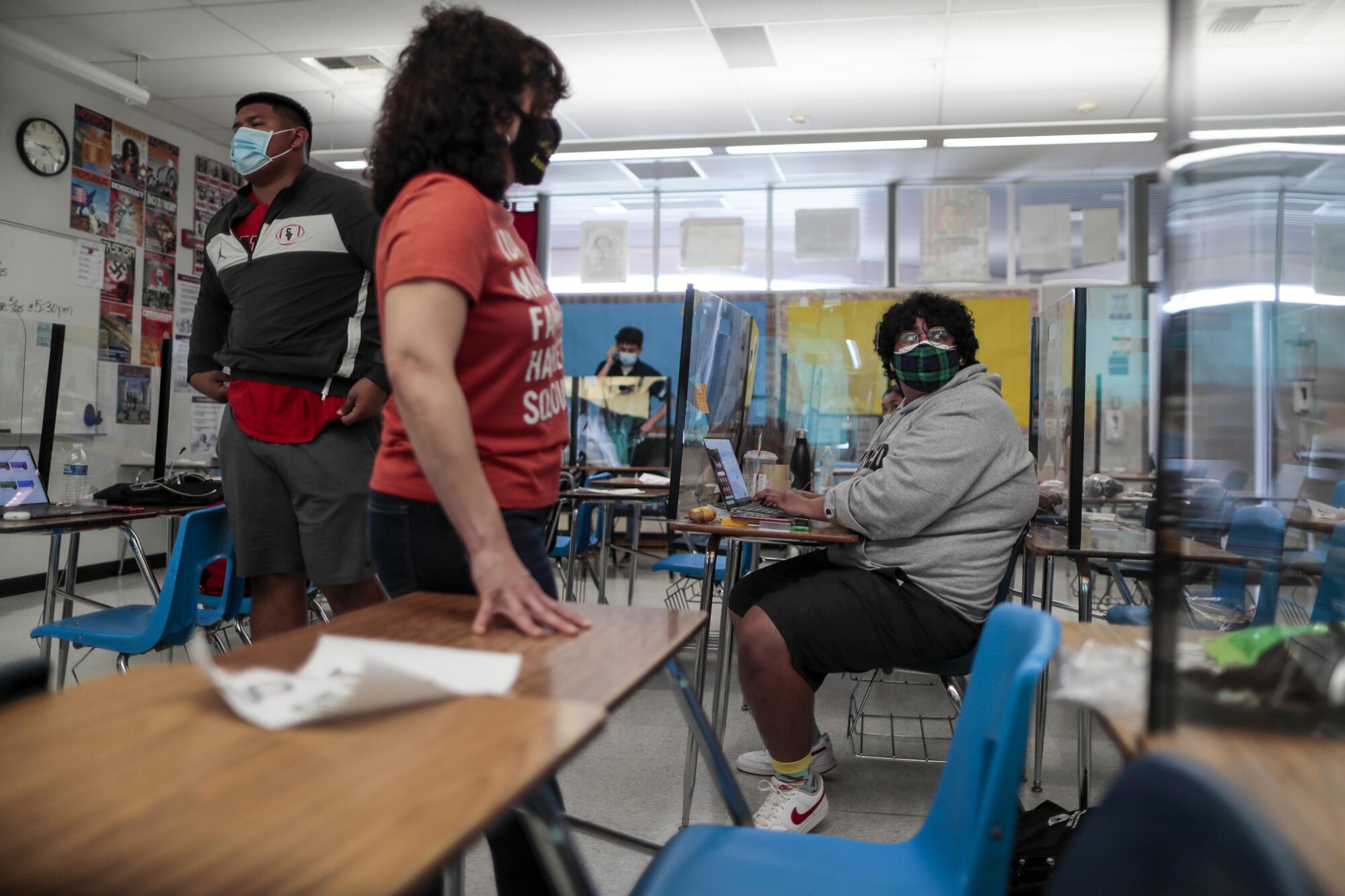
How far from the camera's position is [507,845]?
1274 millimetres

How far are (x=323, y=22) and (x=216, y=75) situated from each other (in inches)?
46.3

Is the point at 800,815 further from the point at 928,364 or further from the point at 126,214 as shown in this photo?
the point at 126,214

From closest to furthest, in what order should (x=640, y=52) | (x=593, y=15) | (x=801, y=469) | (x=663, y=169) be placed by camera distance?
(x=801, y=469), (x=593, y=15), (x=640, y=52), (x=663, y=169)

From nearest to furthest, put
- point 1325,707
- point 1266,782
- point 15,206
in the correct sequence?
point 1266,782 → point 1325,707 → point 15,206

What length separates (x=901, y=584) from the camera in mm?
2287

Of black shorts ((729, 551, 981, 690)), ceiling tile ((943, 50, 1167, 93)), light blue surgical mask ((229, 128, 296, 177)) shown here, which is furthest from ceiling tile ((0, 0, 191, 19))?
black shorts ((729, 551, 981, 690))

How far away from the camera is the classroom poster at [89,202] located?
5.72 metres

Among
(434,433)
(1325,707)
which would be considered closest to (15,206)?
(434,433)

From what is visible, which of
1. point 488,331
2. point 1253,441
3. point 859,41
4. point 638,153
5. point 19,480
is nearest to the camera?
point 1253,441

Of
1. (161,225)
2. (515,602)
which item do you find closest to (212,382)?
(515,602)

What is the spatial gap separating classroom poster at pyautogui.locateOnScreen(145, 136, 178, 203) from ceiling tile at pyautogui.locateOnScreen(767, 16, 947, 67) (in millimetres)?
4132

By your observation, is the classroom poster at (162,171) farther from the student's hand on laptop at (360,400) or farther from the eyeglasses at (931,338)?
the eyeglasses at (931,338)

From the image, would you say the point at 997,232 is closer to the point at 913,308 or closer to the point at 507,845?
the point at 913,308

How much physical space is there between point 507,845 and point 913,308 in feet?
5.99
